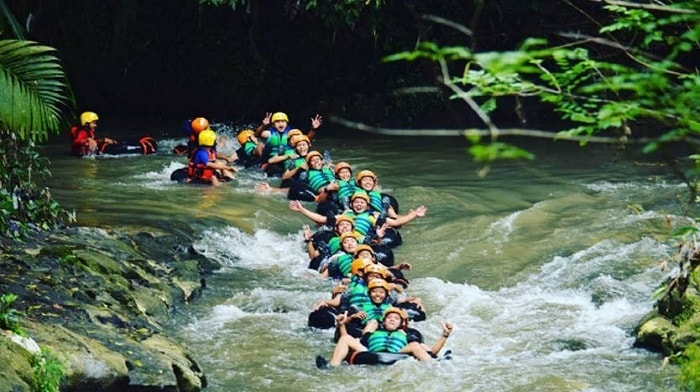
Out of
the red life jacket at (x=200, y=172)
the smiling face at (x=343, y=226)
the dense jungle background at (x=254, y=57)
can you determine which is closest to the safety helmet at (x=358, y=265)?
the smiling face at (x=343, y=226)

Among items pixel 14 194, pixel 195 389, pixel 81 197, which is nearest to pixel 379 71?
pixel 81 197

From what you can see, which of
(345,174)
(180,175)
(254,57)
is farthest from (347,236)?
(254,57)

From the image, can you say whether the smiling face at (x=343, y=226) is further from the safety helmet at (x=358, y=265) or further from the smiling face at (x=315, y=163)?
the smiling face at (x=315, y=163)

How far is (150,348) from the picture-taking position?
779cm

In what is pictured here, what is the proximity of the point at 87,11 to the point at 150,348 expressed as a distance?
44.0 ft

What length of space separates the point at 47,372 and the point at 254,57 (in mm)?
14463

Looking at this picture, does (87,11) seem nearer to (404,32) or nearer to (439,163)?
(404,32)

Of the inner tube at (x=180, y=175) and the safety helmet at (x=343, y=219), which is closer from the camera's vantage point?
the safety helmet at (x=343, y=219)

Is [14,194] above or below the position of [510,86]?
below

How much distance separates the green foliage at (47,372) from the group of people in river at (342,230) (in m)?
2.49

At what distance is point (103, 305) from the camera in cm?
859

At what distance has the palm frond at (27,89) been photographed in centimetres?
629

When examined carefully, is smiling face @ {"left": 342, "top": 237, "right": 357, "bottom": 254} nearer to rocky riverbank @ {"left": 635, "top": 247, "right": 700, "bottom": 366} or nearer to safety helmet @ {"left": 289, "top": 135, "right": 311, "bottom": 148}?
rocky riverbank @ {"left": 635, "top": 247, "right": 700, "bottom": 366}

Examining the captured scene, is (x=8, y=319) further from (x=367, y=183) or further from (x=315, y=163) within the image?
(x=315, y=163)
